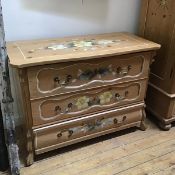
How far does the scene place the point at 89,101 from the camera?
1.60m

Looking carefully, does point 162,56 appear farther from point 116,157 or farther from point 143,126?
point 116,157

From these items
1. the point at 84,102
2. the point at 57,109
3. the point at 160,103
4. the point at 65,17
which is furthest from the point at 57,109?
the point at 160,103

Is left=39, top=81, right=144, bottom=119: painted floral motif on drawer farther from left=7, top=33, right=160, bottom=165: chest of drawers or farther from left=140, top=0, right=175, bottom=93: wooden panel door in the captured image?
left=140, top=0, right=175, bottom=93: wooden panel door

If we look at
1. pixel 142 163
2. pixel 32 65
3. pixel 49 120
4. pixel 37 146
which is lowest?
pixel 142 163

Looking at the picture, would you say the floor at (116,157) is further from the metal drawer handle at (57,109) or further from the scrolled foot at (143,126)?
the metal drawer handle at (57,109)

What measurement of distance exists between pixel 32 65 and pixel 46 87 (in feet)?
0.60

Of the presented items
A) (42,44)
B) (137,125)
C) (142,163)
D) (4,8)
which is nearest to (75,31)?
(42,44)

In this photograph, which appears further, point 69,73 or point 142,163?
point 142,163

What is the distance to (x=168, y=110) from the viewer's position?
187cm

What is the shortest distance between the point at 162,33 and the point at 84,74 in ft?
2.36

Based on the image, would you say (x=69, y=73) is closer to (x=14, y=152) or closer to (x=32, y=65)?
(x=32, y=65)

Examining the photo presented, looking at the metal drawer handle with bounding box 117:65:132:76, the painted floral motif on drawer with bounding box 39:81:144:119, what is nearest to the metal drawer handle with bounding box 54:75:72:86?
the painted floral motif on drawer with bounding box 39:81:144:119

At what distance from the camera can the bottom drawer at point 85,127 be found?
5.10 feet

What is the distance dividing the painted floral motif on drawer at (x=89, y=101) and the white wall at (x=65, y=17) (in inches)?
21.7
